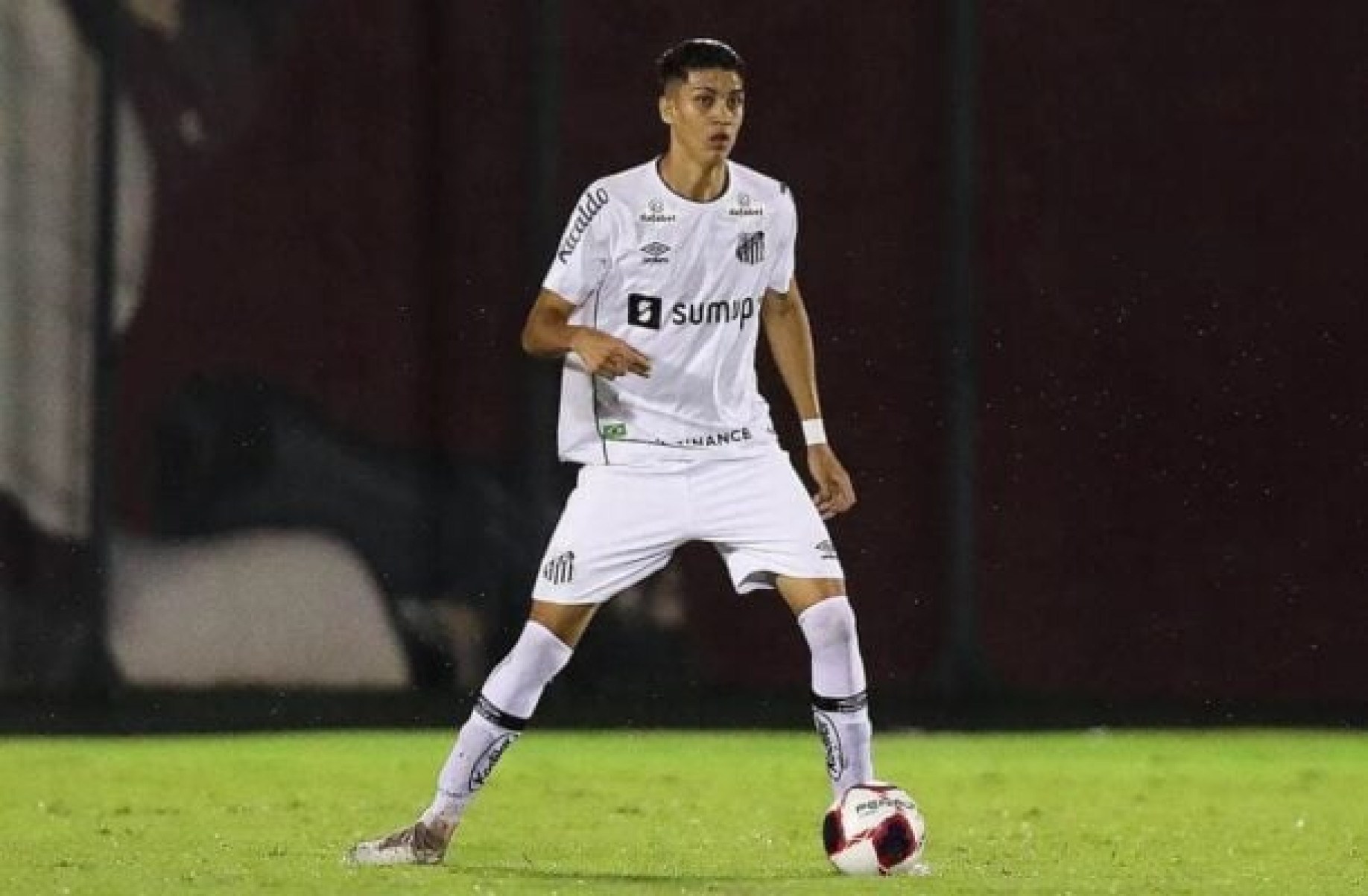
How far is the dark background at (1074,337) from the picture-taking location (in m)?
11.6

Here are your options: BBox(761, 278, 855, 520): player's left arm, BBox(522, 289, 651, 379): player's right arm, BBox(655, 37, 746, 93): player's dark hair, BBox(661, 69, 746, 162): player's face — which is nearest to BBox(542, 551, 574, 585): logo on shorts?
BBox(522, 289, 651, 379): player's right arm

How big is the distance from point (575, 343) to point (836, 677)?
3.19 feet

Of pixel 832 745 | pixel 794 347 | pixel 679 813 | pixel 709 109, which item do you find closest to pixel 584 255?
pixel 709 109

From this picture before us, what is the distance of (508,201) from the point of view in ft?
37.6

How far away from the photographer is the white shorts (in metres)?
7.29

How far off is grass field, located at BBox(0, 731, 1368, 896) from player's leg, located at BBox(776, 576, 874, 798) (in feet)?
0.92

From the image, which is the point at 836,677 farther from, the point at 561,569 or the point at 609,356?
the point at 609,356

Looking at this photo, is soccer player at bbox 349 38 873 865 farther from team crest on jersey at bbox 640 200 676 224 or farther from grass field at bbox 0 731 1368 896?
grass field at bbox 0 731 1368 896

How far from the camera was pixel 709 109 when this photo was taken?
7355 mm

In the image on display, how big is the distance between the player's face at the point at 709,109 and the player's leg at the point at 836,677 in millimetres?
1019

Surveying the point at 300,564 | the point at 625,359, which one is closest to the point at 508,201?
the point at 300,564

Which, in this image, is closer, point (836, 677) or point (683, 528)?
point (836, 677)

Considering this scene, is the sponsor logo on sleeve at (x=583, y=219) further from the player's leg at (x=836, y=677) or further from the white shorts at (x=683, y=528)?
the player's leg at (x=836, y=677)

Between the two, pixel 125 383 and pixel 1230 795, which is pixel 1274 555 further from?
pixel 125 383
